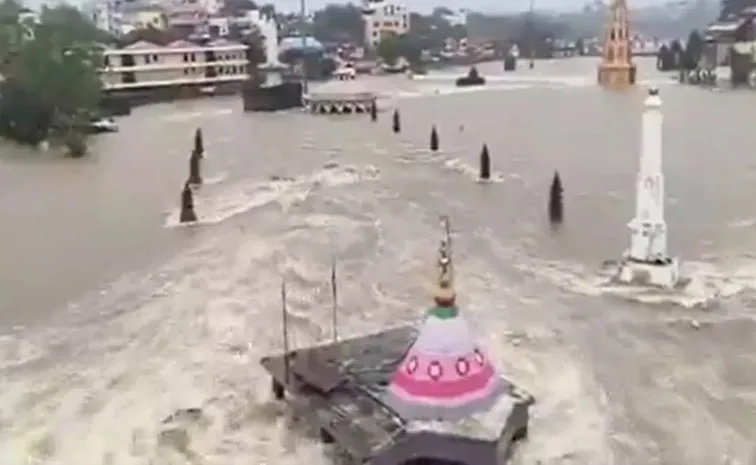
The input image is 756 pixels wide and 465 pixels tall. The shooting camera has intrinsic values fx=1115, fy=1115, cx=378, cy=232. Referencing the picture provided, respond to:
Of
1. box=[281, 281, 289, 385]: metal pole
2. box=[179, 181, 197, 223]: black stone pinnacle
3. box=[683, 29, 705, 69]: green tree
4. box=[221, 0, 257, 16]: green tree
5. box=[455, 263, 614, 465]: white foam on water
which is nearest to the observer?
box=[455, 263, 614, 465]: white foam on water

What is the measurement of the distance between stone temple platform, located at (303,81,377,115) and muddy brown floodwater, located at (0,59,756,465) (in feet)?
40.6

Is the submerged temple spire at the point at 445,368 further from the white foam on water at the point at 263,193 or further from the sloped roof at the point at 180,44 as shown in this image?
the sloped roof at the point at 180,44

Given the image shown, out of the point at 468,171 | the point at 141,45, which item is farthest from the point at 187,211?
the point at 141,45

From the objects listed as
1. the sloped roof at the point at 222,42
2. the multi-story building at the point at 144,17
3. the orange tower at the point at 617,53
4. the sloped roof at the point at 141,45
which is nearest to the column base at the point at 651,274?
the sloped roof at the point at 141,45

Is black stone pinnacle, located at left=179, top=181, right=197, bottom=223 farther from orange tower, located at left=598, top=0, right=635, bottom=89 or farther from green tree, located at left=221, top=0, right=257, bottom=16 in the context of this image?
green tree, located at left=221, top=0, right=257, bottom=16

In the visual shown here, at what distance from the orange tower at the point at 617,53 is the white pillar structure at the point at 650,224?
4083 centimetres

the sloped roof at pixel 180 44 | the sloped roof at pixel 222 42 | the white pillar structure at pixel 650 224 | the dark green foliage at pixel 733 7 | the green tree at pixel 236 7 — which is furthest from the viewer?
the dark green foliage at pixel 733 7

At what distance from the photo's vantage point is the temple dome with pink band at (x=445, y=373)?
18.5ft

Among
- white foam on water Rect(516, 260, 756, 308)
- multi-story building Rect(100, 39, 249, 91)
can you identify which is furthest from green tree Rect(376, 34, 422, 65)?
white foam on water Rect(516, 260, 756, 308)

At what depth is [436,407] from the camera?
566 centimetres

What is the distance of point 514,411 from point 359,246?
6.73 m

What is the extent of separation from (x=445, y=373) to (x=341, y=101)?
1208 inches

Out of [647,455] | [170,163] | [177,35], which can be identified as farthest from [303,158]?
[177,35]

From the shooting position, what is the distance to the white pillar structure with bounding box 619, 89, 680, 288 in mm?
10258
